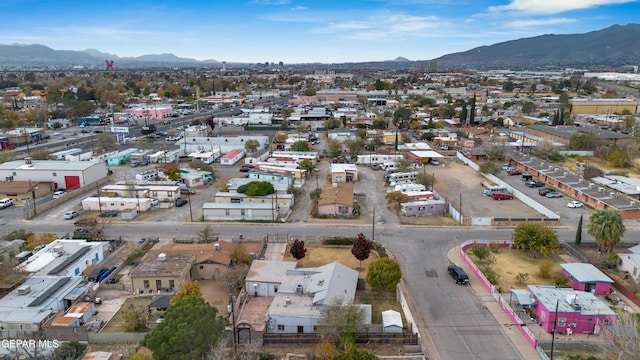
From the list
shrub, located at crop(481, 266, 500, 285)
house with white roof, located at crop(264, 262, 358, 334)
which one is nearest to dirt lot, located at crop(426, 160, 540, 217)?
shrub, located at crop(481, 266, 500, 285)

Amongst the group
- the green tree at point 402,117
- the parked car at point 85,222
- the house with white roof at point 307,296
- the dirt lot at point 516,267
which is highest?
the green tree at point 402,117

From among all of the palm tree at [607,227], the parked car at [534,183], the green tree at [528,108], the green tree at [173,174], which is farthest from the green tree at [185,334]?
the green tree at [528,108]

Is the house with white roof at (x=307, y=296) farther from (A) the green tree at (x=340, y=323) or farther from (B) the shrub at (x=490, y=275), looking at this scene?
(B) the shrub at (x=490, y=275)

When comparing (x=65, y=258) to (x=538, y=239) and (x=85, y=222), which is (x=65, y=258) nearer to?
(x=85, y=222)

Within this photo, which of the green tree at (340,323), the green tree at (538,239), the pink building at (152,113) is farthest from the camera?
the pink building at (152,113)

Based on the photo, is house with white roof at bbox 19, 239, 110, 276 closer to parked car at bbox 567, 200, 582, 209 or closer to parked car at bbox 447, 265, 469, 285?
parked car at bbox 447, 265, 469, 285

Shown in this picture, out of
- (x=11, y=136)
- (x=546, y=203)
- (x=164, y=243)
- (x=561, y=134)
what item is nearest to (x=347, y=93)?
(x=561, y=134)
